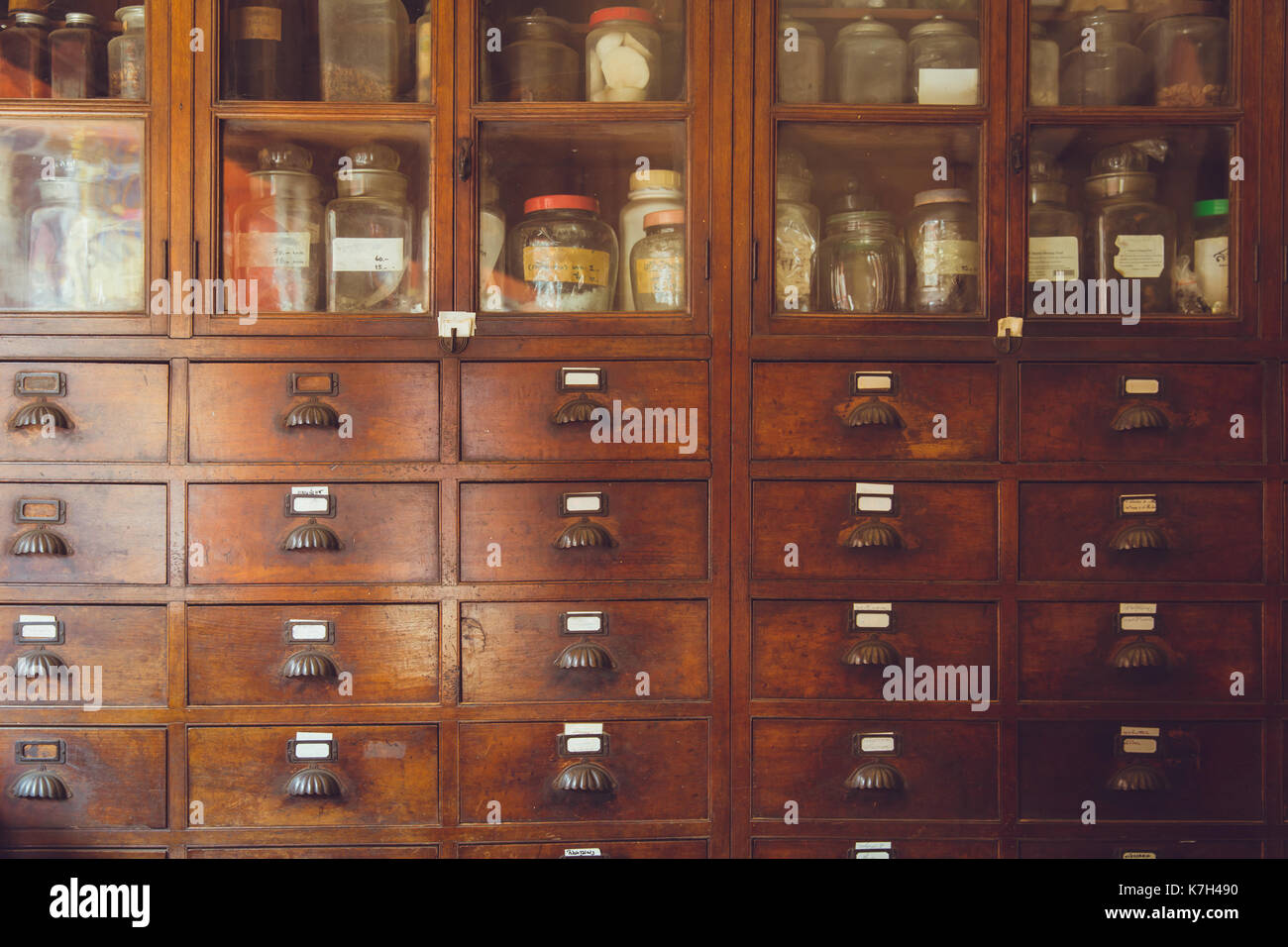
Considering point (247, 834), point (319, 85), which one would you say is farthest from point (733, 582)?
point (319, 85)

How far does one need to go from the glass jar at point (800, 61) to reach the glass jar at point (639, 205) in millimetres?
301

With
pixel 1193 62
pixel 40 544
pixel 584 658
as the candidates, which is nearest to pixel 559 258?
pixel 584 658

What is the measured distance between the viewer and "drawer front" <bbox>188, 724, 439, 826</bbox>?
177 centimetres

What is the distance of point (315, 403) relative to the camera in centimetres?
176

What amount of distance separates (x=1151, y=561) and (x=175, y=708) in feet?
6.72

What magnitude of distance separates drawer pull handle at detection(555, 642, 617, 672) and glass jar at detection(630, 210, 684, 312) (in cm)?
74

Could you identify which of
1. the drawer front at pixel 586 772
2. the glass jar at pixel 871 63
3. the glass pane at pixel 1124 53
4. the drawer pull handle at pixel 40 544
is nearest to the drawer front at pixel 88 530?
the drawer pull handle at pixel 40 544

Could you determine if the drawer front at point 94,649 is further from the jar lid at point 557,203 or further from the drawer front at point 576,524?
the jar lid at point 557,203

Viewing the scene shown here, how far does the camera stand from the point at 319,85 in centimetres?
191

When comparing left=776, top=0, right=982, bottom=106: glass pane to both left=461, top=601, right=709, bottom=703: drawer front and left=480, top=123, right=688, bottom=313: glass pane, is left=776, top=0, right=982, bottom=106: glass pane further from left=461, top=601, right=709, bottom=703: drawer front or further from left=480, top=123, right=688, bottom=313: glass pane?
left=461, top=601, right=709, bottom=703: drawer front

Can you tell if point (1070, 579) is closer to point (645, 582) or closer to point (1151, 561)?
point (1151, 561)

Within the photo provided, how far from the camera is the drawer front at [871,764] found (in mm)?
1808

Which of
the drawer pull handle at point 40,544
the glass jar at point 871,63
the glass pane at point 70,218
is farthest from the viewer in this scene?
the glass jar at point 871,63

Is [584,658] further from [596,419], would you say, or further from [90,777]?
[90,777]
